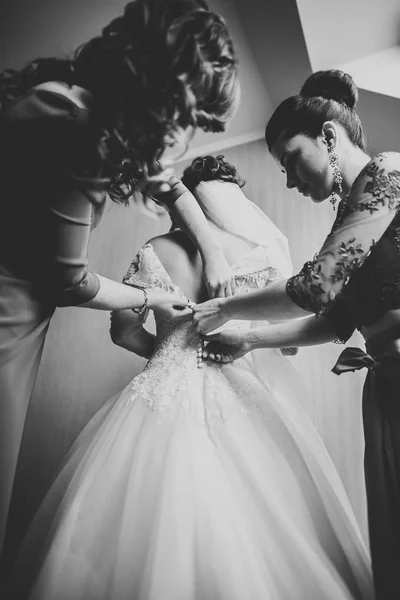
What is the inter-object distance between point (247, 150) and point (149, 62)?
5.70 feet

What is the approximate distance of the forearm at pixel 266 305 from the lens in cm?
98

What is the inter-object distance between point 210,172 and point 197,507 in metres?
1.02

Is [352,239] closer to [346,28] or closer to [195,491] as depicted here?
[195,491]

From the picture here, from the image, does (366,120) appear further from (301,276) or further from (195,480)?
(195,480)

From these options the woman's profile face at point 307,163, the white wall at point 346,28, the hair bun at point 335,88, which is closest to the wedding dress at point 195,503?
the woman's profile face at point 307,163

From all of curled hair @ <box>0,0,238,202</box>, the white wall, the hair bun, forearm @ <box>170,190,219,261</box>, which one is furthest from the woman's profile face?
the white wall

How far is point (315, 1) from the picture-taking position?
1.75m

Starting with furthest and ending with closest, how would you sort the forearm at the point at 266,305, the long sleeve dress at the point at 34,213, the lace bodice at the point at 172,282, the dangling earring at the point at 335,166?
the lace bodice at the point at 172,282, the dangling earring at the point at 335,166, the forearm at the point at 266,305, the long sleeve dress at the point at 34,213

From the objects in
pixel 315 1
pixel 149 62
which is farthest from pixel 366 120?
pixel 149 62

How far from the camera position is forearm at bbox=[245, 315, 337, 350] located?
114cm

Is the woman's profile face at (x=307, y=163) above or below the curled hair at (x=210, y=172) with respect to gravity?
below

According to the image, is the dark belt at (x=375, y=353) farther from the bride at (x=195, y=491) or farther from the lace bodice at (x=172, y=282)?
the lace bodice at (x=172, y=282)

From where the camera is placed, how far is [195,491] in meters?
0.87

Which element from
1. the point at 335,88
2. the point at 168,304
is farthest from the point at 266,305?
the point at 335,88
